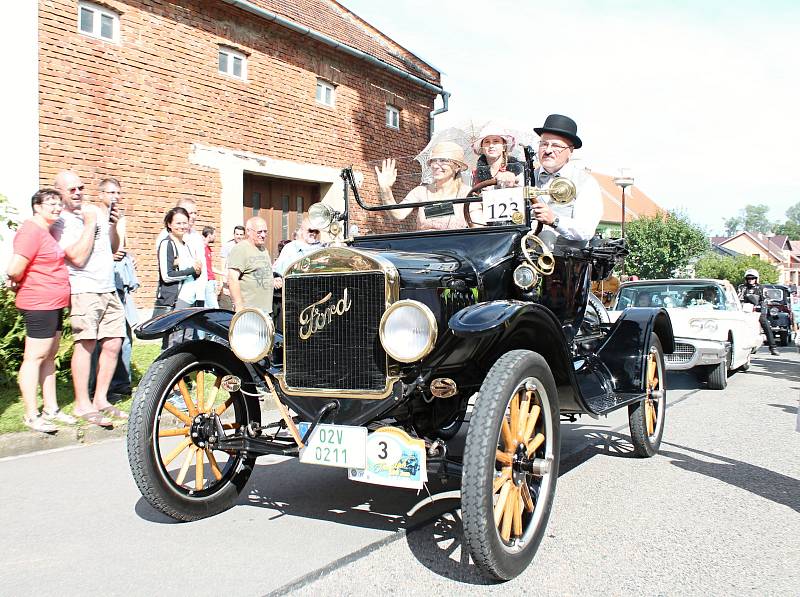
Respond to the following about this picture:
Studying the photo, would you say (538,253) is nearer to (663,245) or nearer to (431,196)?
(431,196)

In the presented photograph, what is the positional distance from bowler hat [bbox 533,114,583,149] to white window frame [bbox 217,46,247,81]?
902 centimetres

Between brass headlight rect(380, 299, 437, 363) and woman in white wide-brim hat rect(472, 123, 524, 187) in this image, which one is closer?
brass headlight rect(380, 299, 437, 363)

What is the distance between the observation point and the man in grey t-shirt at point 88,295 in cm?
573

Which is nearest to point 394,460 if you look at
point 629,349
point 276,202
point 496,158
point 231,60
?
point 496,158

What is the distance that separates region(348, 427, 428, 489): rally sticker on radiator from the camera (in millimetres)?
2965

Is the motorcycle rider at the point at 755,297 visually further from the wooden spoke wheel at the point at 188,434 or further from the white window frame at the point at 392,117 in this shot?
the wooden spoke wheel at the point at 188,434

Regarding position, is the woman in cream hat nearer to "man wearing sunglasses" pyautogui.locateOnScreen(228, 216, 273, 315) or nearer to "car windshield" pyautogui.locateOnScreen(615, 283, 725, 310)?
"man wearing sunglasses" pyautogui.locateOnScreen(228, 216, 273, 315)

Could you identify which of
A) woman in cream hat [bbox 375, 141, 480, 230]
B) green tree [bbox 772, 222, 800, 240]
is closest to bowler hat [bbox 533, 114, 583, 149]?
woman in cream hat [bbox 375, 141, 480, 230]

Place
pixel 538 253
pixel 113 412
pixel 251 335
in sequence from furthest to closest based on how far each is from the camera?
pixel 113 412
pixel 538 253
pixel 251 335

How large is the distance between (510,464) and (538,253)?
138cm

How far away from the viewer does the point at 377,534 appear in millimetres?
3484

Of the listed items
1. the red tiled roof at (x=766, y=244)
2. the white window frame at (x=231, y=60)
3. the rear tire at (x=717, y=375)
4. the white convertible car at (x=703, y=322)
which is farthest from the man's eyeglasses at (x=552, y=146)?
the red tiled roof at (x=766, y=244)

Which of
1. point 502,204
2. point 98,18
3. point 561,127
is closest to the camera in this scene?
point 502,204

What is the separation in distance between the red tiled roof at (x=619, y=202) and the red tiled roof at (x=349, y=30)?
122 feet
